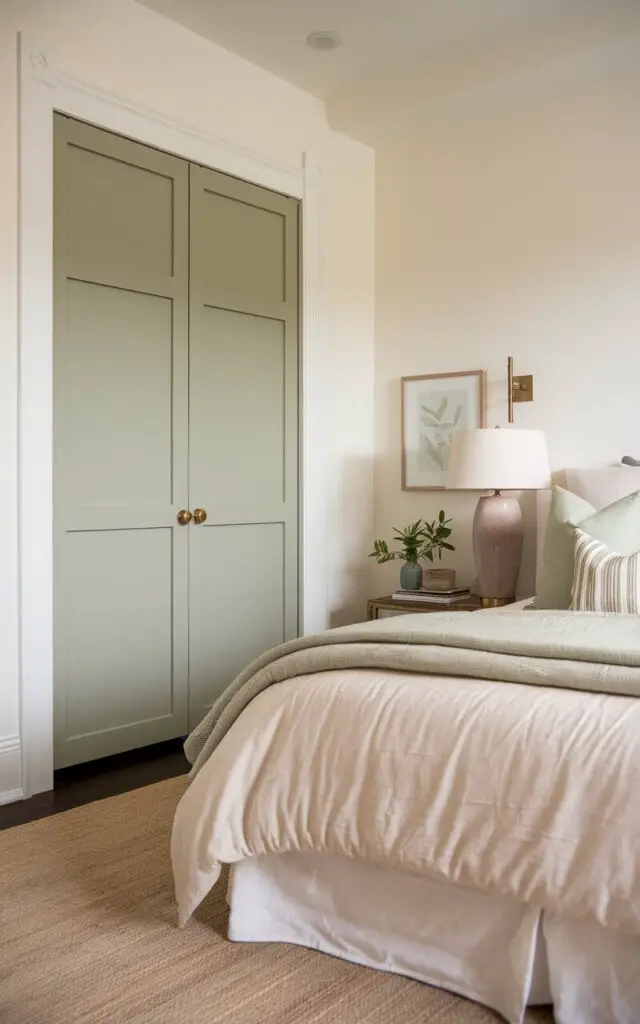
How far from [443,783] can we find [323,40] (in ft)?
10.4

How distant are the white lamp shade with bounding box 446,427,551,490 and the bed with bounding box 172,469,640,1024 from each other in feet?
4.75

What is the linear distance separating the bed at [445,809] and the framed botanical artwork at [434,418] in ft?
7.44

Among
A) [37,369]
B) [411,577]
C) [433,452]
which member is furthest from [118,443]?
[433,452]

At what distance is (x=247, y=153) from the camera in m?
3.96

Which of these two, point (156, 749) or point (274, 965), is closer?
point (274, 965)

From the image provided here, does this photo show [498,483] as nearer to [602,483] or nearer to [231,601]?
[602,483]

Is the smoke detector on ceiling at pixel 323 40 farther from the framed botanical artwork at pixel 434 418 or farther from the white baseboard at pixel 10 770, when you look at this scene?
the white baseboard at pixel 10 770

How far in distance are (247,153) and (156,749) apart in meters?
2.57

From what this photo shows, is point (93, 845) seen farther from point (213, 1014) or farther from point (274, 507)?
point (274, 507)

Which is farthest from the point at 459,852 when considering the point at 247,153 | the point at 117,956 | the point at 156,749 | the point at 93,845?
the point at 247,153

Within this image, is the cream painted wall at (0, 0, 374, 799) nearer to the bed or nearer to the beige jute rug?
the beige jute rug

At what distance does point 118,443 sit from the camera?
347 centimetres

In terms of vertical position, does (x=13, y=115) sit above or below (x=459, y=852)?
above

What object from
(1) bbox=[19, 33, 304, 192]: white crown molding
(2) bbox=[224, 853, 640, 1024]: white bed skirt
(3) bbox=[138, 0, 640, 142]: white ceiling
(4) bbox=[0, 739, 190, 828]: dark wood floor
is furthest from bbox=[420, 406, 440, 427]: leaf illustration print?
(2) bbox=[224, 853, 640, 1024]: white bed skirt
